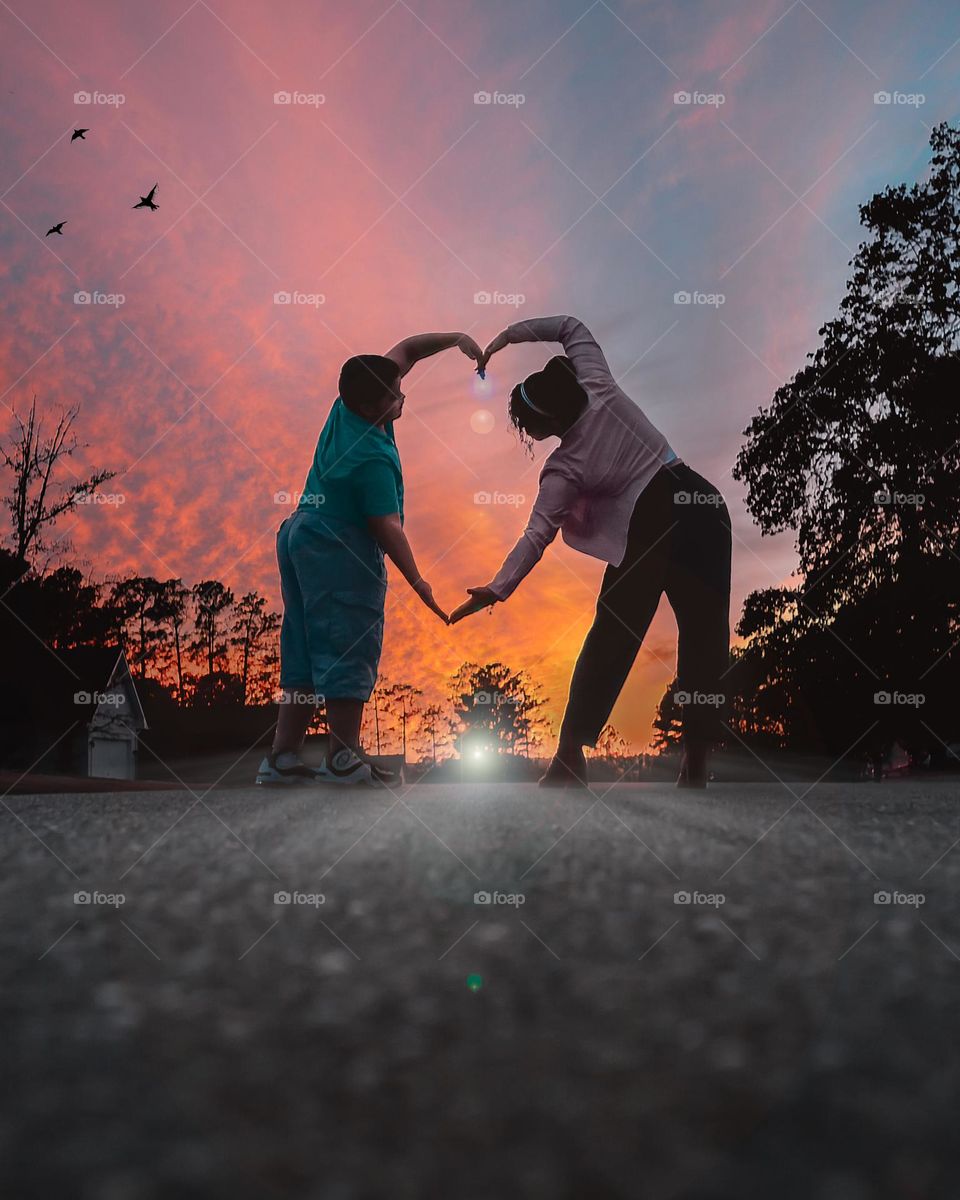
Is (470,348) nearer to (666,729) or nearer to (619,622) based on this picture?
(619,622)

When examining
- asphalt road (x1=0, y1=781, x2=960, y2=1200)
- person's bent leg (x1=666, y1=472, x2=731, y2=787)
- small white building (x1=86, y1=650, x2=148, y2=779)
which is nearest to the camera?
asphalt road (x1=0, y1=781, x2=960, y2=1200)

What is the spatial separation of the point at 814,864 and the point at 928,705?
20.7 meters

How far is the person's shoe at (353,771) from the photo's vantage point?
3988mm

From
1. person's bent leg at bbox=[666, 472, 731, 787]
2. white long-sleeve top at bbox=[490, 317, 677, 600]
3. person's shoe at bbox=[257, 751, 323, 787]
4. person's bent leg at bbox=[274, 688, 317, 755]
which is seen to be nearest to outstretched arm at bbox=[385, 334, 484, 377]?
white long-sleeve top at bbox=[490, 317, 677, 600]

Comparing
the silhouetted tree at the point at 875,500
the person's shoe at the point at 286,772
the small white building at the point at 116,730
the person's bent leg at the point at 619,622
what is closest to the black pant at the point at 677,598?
the person's bent leg at the point at 619,622

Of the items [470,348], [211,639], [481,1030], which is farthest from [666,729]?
[481,1030]

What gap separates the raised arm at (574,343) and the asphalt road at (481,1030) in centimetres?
325

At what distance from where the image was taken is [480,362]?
491 centimetres

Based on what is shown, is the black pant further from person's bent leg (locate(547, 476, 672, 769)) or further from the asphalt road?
the asphalt road

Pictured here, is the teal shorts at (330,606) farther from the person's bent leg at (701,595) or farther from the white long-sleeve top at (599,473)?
the person's bent leg at (701,595)

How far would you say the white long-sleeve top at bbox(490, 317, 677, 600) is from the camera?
4.23m

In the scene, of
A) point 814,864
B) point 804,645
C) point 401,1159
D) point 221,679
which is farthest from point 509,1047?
point 221,679

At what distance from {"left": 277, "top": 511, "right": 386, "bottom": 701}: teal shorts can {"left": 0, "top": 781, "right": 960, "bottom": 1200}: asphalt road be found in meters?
2.48

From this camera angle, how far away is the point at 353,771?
4.02m
